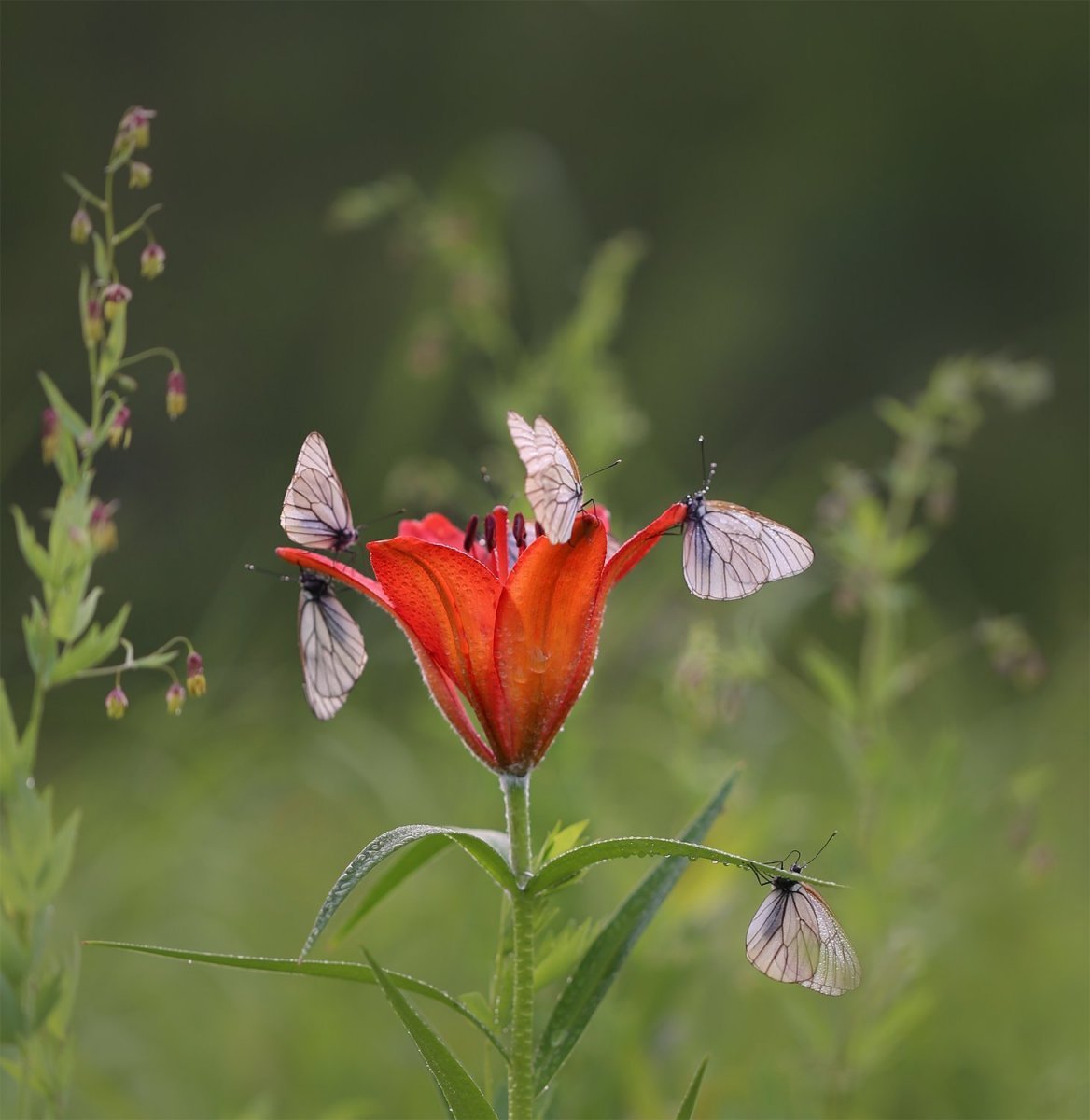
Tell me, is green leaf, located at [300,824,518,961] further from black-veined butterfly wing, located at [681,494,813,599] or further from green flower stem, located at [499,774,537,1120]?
black-veined butterfly wing, located at [681,494,813,599]

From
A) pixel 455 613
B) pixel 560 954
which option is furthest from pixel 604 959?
pixel 455 613

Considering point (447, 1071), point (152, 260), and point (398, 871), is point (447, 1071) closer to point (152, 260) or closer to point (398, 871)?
point (398, 871)

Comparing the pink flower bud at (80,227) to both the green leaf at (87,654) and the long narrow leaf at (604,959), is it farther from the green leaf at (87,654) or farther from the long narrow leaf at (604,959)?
the long narrow leaf at (604,959)

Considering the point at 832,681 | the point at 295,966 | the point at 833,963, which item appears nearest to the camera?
the point at 295,966

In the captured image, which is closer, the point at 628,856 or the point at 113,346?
the point at 628,856

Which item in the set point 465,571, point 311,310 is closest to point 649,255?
point 311,310

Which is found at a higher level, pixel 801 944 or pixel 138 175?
pixel 138 175

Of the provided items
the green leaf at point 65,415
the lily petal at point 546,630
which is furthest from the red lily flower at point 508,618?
the green leaf at point 65,415

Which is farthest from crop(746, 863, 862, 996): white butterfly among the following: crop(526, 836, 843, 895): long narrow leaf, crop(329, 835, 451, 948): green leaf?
crop(329, 835, 451, 948): green leaf
